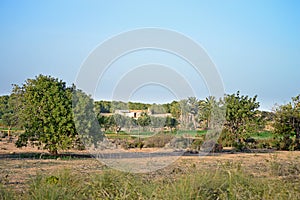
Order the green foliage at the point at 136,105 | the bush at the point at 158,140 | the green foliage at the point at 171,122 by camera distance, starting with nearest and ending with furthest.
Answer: the green foliage at the point at 136,105 < the green foliage at the point at 171,122 < the bush at the point at 158,140

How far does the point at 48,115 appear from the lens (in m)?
21.6

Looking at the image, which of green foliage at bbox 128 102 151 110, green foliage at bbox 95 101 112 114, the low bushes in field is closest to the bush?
green foliage at bbox 128 102 151 110

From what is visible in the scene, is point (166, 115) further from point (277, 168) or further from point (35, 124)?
point (277, 168)

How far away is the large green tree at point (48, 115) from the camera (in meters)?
21.3

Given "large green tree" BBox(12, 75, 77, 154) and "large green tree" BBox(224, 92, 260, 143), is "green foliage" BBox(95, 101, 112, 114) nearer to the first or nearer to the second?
"large green tree" BBox(12, 75, 77, 154)

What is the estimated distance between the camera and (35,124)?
2162 cm

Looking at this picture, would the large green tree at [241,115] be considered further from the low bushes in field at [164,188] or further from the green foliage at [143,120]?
the low bushes in field at [164,188]

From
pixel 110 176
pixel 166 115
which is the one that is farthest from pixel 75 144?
pixel 110 176

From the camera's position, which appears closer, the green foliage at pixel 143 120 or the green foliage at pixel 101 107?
the green foliage at pixel 101 107

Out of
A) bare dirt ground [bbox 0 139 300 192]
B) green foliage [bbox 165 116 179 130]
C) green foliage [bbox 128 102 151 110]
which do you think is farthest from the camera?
green foliage [bbox 165 116 179 130]

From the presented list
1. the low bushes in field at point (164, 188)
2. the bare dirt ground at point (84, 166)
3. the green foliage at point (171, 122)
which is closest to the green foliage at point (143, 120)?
the green foliage at point (171, 122)

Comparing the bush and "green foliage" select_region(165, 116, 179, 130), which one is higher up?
"green foliage" select_region(165, 116, 179, 130)

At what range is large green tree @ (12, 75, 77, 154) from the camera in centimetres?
2133

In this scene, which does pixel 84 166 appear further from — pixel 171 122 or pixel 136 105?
pixel 171 122
